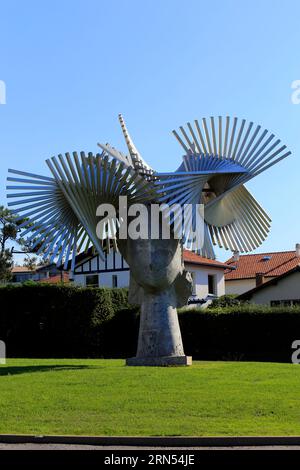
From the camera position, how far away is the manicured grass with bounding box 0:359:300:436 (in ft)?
29.6

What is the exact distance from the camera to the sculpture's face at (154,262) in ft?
56.5

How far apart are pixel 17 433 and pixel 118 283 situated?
30.8m

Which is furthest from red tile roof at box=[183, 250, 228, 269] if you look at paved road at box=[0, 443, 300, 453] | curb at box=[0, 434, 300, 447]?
paved road at box=[0, 443, 300, 453]

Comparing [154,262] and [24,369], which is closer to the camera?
[24,369]

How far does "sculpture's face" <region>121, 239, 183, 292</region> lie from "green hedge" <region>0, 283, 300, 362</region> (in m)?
8.59

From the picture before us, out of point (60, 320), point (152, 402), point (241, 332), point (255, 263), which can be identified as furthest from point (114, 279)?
point (152, 402)

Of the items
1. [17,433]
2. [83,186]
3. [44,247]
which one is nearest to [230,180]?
[83,186]

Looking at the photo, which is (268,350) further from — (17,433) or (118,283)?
(17,433)

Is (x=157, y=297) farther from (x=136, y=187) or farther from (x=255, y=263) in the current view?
(x=255, y=263)

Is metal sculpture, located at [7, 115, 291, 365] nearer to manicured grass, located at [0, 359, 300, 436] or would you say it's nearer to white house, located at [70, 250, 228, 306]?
manicured grass, located at [0, 359, 300, 436]

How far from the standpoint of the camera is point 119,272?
3962 centimetres

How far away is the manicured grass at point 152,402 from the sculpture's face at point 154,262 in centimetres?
265

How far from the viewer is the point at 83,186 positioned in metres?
17.0

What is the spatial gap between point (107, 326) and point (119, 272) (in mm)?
11906
